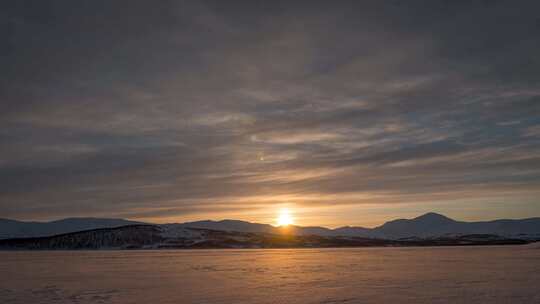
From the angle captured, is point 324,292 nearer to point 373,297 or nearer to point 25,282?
point 373,297

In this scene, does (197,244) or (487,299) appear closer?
(487,299)

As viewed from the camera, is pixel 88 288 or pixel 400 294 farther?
pixel 88 288

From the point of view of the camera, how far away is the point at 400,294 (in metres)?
31.2

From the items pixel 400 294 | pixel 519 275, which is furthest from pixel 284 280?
pixel 519 275

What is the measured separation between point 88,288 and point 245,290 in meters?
11.1

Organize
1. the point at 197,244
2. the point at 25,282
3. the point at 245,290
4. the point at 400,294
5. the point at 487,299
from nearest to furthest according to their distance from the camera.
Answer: the point at 487,299, the point at 400,294, the point at 245,290, the point at 25,282, the point at 197,244

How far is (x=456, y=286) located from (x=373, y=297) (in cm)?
920

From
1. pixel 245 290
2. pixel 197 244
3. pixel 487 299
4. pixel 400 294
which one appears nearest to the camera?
pixel 487 299

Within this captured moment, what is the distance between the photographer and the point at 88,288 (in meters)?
35.7

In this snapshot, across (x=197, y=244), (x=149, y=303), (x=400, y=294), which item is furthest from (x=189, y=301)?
(x=197, y=244)

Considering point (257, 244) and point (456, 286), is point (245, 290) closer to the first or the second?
point (456, 286)

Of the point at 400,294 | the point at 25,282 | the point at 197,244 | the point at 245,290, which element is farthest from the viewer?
the point at 197,244

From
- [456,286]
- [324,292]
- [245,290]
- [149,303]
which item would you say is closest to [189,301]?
[149,303]

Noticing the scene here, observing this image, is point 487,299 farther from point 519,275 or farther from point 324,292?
point 519,275
